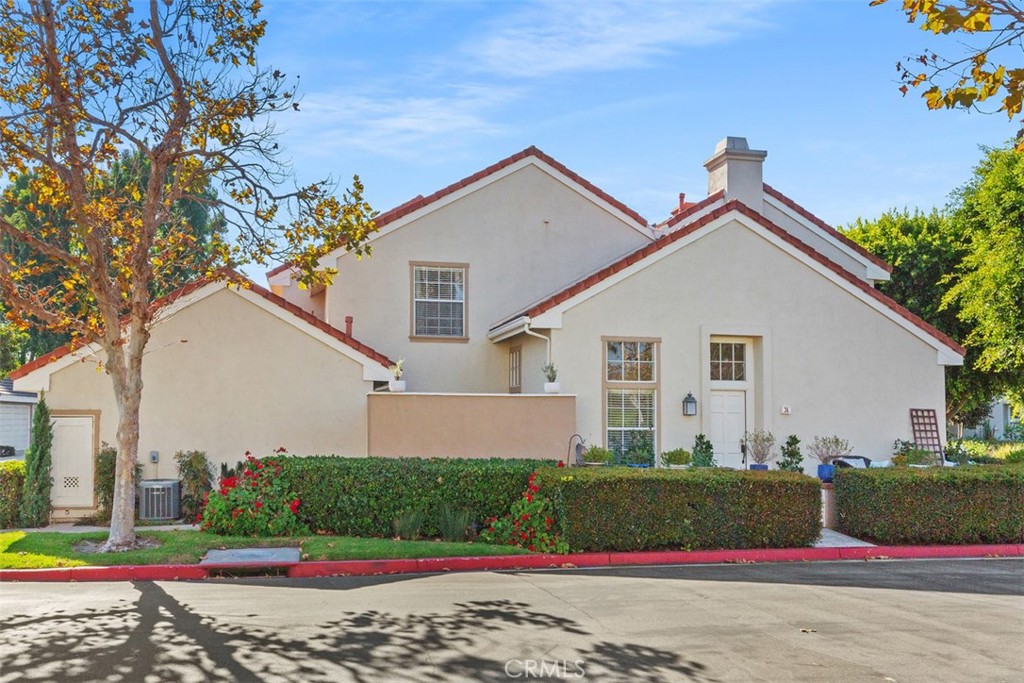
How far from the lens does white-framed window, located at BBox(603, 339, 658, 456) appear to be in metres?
18.6

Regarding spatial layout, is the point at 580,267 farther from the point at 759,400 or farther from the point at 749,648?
the point at 749,648

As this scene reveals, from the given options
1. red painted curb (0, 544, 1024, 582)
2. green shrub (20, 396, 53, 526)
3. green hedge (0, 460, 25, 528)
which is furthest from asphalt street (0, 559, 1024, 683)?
green hedge (0, 460, 25, 528)

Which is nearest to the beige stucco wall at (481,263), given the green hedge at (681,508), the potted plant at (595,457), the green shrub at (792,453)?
the potted plant at (595,457)

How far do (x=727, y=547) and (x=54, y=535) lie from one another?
9655 millimetres

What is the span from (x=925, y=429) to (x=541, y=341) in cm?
807

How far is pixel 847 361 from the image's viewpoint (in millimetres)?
19547

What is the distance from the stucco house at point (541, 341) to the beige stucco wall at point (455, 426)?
36 mm

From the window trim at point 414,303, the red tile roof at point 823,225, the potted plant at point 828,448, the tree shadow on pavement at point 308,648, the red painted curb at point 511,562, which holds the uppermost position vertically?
the red tile roof at point 823,225

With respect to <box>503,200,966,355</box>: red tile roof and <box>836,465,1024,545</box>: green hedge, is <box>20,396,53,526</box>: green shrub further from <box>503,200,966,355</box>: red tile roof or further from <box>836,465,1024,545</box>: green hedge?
<box>836,465,1024,545</box>: green hedge

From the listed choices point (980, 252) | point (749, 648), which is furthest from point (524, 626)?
point (980, 252)

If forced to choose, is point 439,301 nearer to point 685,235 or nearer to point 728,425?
point 685,235

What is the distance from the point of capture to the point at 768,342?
19297mm

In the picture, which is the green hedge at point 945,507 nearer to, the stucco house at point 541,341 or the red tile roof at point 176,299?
the stucco house at point 541,341

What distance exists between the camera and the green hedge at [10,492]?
50.2 ft
